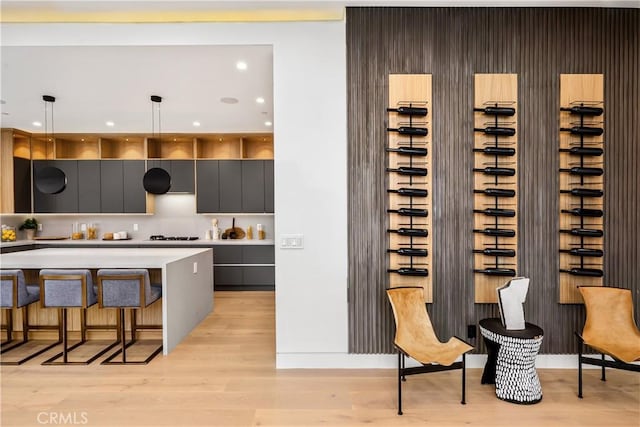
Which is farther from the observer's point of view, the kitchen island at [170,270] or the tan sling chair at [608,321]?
the kitchen island at [170,270]

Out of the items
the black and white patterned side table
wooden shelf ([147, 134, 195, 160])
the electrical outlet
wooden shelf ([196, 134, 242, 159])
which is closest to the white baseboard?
the electrical outlet

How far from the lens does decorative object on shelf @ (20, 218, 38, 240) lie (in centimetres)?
676

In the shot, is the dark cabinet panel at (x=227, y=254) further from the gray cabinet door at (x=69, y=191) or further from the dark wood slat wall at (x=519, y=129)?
the dark wood slat wall at (x=519, y=129)

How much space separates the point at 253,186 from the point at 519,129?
15.1 feet

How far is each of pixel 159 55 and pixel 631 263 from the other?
4.61m

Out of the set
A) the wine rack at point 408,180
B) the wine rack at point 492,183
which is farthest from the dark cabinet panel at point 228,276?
the wine rack at point 492,183

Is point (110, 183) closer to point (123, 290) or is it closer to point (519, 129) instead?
point (123, 290)

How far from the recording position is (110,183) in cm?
653

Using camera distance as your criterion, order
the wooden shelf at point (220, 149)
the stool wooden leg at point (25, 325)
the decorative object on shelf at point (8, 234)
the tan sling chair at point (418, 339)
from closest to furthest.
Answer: the tan sling chair at point (418, 339) → the stool wooden leg at point (25, 325) → the decorative object on shelf at point (8, 234) → the wooden shelf at point (220, 149)

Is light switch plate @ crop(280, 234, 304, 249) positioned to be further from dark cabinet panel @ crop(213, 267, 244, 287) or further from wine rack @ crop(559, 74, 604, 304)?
dark cabinet panel @ crop(213, 267, 244, 287)

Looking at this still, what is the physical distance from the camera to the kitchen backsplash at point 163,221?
6.93 meters

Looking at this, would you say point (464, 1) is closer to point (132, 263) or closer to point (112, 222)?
point (132, 263)

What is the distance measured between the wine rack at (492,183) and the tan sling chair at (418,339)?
57 cm

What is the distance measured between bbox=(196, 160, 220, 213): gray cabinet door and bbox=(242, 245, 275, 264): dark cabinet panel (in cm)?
95
